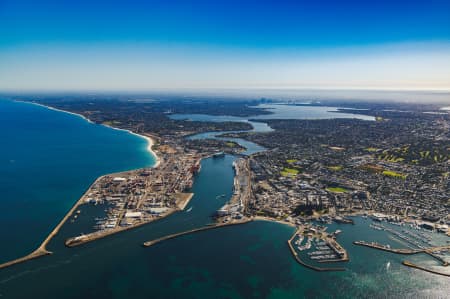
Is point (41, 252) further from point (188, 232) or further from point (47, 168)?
point (47, 168)

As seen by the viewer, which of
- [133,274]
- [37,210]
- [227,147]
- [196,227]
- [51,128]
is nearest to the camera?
[133,274]

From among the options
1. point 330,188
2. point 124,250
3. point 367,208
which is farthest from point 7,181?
point 367,208

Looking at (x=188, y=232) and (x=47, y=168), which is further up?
(x=47, y=168)

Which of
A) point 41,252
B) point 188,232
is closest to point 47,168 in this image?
point 41,252

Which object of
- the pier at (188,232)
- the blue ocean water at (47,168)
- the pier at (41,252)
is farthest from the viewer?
the blue ocean water at (47,168)

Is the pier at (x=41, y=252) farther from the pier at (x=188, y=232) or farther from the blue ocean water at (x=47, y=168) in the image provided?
the pier at (x=188, y=232)

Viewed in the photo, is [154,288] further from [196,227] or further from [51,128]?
[51,128]

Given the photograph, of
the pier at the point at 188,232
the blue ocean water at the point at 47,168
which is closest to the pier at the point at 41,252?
the blue ocean water at the point at 47,168

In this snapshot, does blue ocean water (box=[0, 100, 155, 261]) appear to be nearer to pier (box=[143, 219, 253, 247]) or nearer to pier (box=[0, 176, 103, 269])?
pier (box=[0, 176, 103, 269])

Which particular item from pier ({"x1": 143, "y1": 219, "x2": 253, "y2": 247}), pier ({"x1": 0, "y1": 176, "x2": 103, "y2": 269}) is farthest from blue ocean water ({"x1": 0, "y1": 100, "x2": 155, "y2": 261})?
pier ({"x1": 143, "y1": 219, "x2": 253, "y2": 247})
